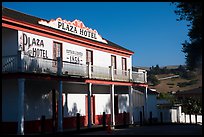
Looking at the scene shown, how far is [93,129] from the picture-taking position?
21891 mm

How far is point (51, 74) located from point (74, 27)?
620cm

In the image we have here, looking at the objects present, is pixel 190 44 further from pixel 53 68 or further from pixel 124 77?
pixel 124 77

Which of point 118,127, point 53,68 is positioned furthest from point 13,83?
point 118,127

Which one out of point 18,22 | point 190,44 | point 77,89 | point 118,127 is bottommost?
point 118,127

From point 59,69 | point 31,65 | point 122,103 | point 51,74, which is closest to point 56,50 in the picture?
point 59,69

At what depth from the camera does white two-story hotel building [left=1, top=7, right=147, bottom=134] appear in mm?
18172

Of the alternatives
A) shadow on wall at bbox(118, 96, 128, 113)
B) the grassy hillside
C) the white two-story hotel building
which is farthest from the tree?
the grassy hillside

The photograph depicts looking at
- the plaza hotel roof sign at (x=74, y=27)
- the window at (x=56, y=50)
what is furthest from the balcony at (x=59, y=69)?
the plaza hotel roof sign at (x=74, y=27)

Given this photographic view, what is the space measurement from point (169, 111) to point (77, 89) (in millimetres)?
12518

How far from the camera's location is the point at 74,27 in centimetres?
2448

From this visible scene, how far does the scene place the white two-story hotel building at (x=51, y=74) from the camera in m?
18.2

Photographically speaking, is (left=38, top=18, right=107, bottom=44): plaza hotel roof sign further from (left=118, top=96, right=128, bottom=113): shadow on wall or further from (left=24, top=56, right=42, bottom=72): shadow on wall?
(left=118, top=96, right=128, bottom=113): shadow on wall

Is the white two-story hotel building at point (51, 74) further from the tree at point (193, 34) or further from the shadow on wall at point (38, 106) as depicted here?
the tree at point (193, 34)

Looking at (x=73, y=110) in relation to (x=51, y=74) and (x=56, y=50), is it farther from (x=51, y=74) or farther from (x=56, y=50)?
(x=51, y=74)
